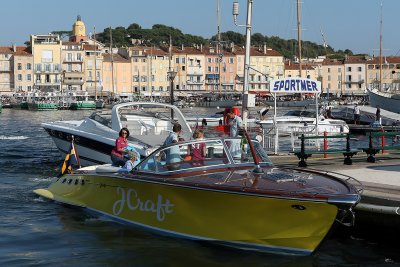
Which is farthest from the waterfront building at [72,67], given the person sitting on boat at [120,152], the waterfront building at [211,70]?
the person sitting on boat at [120,152]

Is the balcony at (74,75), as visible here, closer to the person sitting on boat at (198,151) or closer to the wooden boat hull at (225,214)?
the wooden boat hull at (225,214)

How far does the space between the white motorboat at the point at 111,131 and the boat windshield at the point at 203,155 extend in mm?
7757

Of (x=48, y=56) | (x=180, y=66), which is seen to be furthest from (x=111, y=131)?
(x=180, y=66)

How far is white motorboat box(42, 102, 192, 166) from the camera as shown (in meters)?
23.3

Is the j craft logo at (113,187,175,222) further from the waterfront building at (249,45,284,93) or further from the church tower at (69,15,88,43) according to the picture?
the church tower at (69,15,88,43)

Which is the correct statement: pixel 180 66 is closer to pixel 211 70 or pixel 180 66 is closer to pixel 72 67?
pixel 211 70

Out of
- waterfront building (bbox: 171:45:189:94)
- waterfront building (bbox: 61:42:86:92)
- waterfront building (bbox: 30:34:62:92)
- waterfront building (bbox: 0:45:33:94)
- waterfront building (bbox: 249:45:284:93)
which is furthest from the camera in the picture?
waterfront building (bbox: 249:45:284:93)

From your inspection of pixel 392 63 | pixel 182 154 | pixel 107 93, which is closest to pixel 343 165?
pixel 182 154

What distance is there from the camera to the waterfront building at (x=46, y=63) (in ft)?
457

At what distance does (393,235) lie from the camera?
13445 millimetres

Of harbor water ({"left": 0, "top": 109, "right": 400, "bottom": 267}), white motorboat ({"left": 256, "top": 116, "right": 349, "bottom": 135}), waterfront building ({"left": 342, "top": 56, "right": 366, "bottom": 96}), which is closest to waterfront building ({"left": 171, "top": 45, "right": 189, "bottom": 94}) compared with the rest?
waterfront building ({"left": 342, "top": 56, "right": 366, "bottom": 96})

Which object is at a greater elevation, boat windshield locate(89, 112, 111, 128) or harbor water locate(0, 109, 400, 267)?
boat windshield locate(89, 112, 111, 128)

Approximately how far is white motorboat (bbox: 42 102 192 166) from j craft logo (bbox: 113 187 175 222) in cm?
681

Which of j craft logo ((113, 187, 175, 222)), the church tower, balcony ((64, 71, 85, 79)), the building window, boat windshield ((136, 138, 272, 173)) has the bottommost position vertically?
j craft logo ((113, 187, 175, 222))
